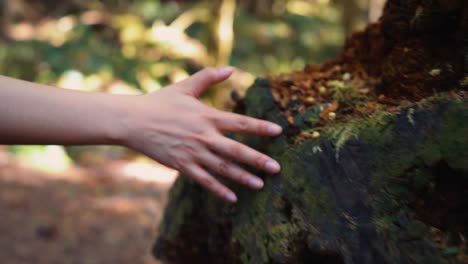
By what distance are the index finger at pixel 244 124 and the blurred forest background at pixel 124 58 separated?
1.86 ft

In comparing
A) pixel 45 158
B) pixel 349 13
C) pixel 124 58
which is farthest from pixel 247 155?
pixel 349 13

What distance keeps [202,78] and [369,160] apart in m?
0.74

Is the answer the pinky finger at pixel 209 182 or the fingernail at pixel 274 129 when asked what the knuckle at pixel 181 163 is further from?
the fingernail at pixel 274 129

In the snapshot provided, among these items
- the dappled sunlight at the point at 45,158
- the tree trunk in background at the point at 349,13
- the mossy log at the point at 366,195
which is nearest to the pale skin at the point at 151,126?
the mossy log at the point at 366,195

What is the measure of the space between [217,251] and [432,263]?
1060mm

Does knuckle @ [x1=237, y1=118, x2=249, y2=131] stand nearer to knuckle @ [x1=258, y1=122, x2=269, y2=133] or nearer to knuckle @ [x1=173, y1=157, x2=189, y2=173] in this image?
knuckle @ [x1=258, y1=122, x2=269, y2=133]

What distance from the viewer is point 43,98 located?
1521 millimetres

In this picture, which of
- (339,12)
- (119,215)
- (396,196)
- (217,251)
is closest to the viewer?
(396,196)

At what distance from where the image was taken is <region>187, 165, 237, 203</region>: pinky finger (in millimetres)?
1668

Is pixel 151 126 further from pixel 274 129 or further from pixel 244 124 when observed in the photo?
pixel 274 129

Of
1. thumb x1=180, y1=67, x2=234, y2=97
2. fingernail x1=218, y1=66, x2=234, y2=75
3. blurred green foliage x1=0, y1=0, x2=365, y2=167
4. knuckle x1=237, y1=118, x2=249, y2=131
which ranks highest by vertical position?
fingernail x1=218, y1=66, x2=234, y2=75

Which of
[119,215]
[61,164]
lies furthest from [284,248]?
[61,164]

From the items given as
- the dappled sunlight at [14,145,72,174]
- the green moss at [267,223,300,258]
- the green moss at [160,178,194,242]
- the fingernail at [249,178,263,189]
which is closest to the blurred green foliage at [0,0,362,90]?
the dappled sunlight at [14,145,72,174]

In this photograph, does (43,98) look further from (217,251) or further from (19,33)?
(19,33)
